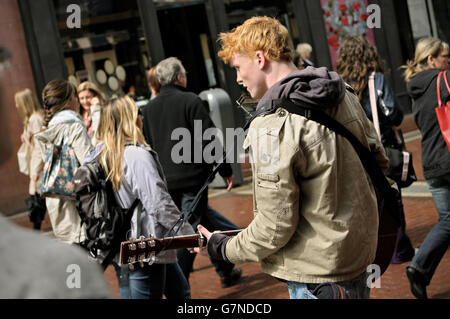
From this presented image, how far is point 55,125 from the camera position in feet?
17.0

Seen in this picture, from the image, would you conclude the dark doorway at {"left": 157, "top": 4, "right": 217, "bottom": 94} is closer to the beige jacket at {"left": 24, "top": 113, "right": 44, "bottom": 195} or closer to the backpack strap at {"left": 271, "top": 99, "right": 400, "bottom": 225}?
the beige jacket at {"left": 24, "top": 113, "right": 44, "bottom": 195}

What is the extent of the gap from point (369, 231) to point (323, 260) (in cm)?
26

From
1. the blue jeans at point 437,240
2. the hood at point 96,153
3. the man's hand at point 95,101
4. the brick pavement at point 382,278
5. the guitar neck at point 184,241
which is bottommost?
the brick pavement at point 382,278

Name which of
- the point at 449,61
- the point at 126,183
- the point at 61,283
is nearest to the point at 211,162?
the point at 126,183

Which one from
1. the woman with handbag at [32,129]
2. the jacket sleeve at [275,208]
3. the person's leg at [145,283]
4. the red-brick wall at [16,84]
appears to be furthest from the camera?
the red-brick wall at [16,84]

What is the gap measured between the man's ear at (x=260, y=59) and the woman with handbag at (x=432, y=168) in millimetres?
2424

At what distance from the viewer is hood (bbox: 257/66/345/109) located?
8.09ft

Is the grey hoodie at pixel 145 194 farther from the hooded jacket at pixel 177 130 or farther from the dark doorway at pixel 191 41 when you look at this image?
the dark doorway at pixel 191 41

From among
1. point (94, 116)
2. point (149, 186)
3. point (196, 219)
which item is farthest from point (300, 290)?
point (94, 116)

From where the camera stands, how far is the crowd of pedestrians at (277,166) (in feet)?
8.06

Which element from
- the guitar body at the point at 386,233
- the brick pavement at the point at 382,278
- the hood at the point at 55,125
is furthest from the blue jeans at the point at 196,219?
the guitar body at the point at 386,233

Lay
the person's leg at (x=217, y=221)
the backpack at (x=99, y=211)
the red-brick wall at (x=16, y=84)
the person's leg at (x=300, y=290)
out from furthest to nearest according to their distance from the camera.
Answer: the red-brick wall at (x=16, y=84) < the person's leg at (x=217, y=221) < the backpack at (x=99, y=211) < the person's leg at (x=300, y=290)

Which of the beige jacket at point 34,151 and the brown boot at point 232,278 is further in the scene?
the beige jacket at point 34,151
